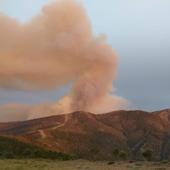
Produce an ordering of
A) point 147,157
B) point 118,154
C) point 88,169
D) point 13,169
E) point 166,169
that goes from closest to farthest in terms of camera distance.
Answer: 1. point 166,169
2. point 88,169
3. point 13,169
4. point 147,157
5. point 118,154

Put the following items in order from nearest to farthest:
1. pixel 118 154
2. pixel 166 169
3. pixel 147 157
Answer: pixel 166 169 → pixel 147 157 → pixel 118 154

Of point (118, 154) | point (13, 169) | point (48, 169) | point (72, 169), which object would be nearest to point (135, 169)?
point (72, 169)

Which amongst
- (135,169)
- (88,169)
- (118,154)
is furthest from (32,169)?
(118,154)

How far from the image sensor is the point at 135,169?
6250 centimetres

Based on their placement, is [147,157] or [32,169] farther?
[147,157]

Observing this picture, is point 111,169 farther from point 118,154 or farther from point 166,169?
point 118,154

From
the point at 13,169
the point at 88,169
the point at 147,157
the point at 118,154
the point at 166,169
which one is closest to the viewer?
the point at 166,169

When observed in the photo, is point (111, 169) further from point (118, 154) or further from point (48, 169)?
point (118, 154)

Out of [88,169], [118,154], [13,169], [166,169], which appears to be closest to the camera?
[166,169]

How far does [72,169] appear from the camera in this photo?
6444 cm

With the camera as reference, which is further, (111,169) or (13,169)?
(13,169)

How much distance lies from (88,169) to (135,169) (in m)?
7.24

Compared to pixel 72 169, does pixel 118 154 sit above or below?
above

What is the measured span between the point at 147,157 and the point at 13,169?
281 ft
